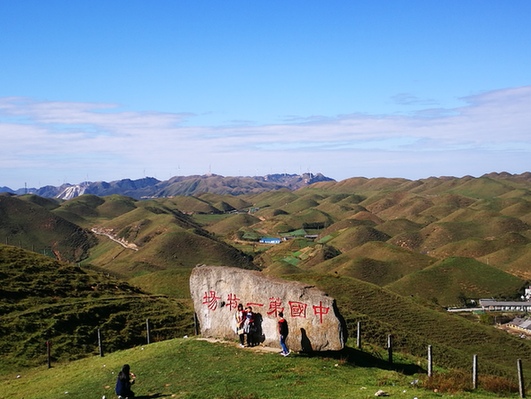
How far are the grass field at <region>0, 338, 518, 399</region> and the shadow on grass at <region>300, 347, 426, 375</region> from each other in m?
0.07

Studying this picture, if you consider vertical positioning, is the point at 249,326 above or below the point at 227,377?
above

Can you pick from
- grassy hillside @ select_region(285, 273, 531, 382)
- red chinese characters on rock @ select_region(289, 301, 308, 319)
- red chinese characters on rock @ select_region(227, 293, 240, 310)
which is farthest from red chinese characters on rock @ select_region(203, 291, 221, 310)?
grassy hillside @ select_region(285, 273, 531, 382)

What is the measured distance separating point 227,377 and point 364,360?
26.7 feet

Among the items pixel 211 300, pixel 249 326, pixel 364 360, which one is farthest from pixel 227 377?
pixel 364 360

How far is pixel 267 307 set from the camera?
26.7m

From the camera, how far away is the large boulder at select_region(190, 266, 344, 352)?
25.1 metres

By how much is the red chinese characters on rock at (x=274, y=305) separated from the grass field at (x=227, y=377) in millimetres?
1939

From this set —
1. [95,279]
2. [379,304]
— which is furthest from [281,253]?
[95,279]

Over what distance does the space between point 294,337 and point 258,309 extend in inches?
95.7

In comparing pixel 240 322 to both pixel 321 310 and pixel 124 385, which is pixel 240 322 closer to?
pixel 321 310

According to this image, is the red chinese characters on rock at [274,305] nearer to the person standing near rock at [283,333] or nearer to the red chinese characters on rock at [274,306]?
the red chinese characters on rock at [274,306]

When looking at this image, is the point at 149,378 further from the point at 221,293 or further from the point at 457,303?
the point at 457,303

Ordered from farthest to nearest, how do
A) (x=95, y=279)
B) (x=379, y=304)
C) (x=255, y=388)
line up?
(x=379, y=304) → (x=95, y=279) → (x=255, y=388)

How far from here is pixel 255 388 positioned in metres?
20.4
